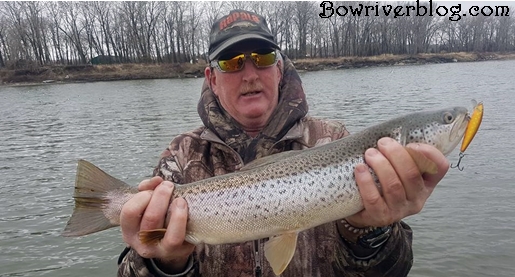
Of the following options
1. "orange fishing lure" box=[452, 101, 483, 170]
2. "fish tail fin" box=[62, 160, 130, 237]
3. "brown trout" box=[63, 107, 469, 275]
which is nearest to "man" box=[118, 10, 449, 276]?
"brown trout" box=[63, 107, 469, 275]

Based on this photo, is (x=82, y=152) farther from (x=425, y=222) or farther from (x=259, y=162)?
(x=259, y=162)

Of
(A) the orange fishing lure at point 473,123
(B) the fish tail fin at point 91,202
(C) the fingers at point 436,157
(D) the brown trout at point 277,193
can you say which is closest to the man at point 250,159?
(C) the fingers at point 436,157

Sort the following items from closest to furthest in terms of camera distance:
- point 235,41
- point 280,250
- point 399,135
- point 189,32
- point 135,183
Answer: point 280,250, point 399,135, point 235,41, point 135,183, point 189,32

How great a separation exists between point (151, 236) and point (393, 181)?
1416 mm

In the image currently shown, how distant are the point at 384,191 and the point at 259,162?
817 millimetres

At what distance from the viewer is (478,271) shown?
6129 millimetres

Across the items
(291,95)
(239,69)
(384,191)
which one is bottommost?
(384,191)

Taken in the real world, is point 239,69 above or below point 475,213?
above

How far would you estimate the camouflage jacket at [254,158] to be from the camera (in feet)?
9.20

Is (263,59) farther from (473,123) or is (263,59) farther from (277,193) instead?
(473,123)

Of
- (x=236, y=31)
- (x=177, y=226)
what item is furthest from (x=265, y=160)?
(x=236, y=31)

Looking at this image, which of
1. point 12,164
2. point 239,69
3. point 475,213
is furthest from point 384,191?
point 12,164

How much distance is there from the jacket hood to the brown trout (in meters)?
0.39

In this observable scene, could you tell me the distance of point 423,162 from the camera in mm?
2434
